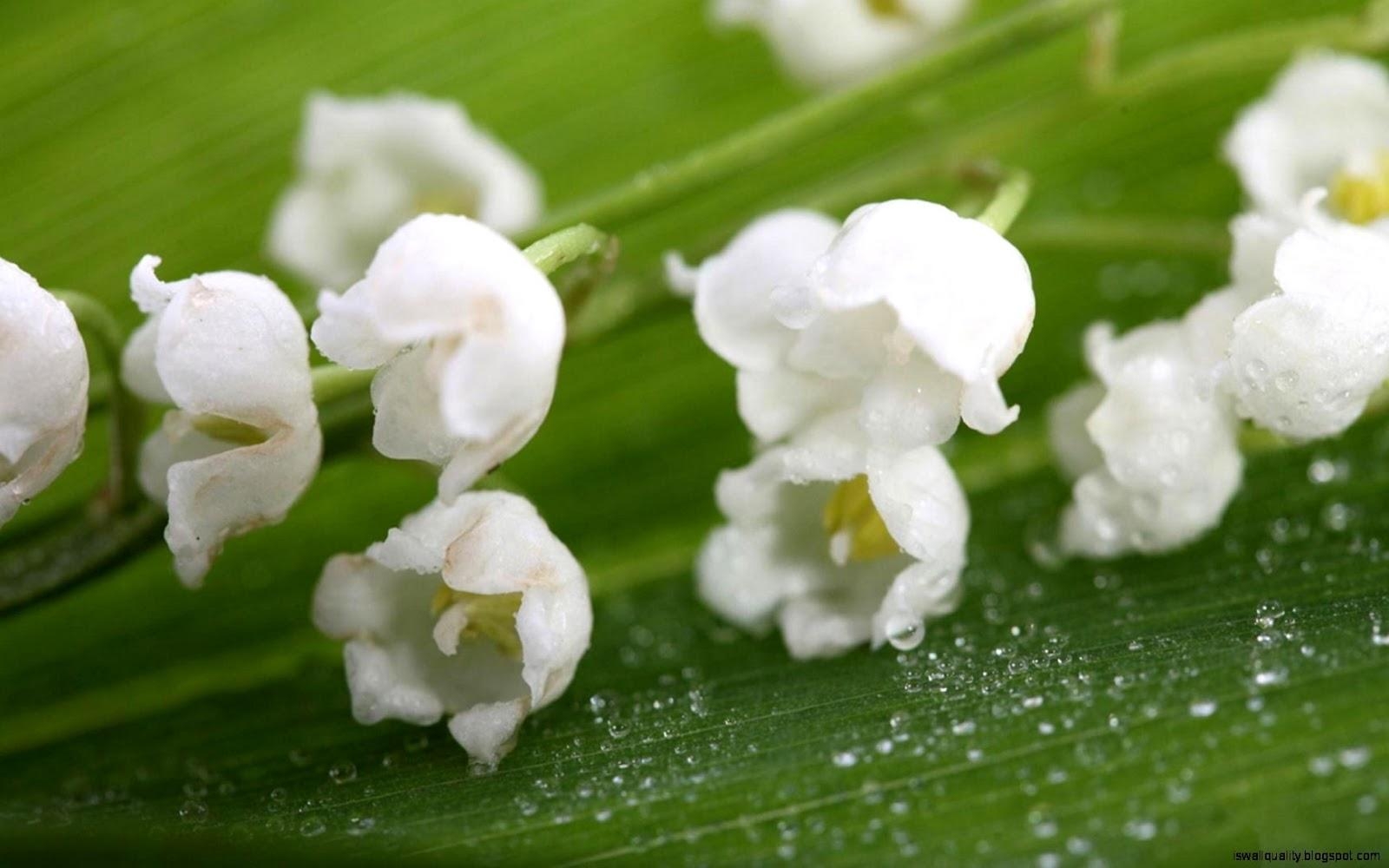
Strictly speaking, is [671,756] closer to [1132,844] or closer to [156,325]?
[1132,844]

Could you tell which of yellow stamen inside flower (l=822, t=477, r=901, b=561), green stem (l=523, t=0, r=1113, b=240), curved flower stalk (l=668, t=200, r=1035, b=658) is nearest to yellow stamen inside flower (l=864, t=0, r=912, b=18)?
green stem (l=523, t=0, r=1113, b=240)

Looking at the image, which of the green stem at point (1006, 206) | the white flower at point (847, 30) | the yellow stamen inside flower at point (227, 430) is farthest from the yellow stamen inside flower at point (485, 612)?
the white flower at point (847, 30)

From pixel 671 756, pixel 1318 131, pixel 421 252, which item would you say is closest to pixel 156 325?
pixel 421 252

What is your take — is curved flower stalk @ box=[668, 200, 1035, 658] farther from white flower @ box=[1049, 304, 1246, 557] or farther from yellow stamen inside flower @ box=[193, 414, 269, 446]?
yellow stamen inside flower @ box=[193, 414, 269, 446]

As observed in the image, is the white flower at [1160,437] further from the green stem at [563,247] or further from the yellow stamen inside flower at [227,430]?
the yellow stamen inside flower at [227,430]

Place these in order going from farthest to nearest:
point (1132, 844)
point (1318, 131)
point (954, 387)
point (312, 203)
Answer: point (312, 203) < point (1318, 131) < point (954, 387) < point (1132, 844)

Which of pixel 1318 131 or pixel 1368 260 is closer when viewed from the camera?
pixel 1368 260
